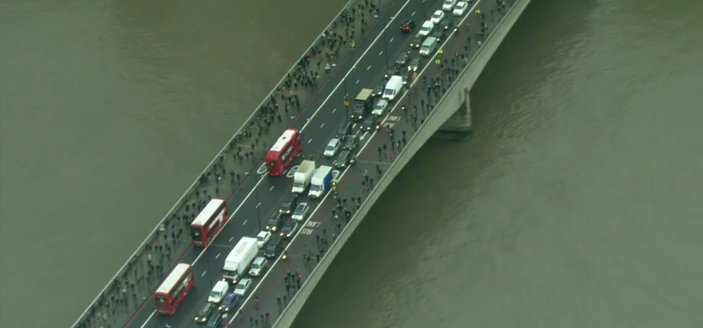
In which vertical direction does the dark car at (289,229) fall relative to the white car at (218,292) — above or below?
above

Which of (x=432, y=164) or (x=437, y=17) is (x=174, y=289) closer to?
(x=432, y=164)

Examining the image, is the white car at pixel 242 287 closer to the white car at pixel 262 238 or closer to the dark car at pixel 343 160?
the white car at pixel 262 238

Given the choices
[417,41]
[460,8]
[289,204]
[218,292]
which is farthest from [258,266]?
[460,8]

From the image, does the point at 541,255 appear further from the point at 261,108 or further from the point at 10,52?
the point at 10,52

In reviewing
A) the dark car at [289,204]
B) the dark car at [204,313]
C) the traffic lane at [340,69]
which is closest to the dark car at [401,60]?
the traffic lane at [340,69]

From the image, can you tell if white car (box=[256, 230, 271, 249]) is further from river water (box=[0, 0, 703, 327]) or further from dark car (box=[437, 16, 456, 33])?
dark car (box=[437, 16, 456, 33])

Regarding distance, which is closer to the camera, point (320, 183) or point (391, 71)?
point (320, 183)
